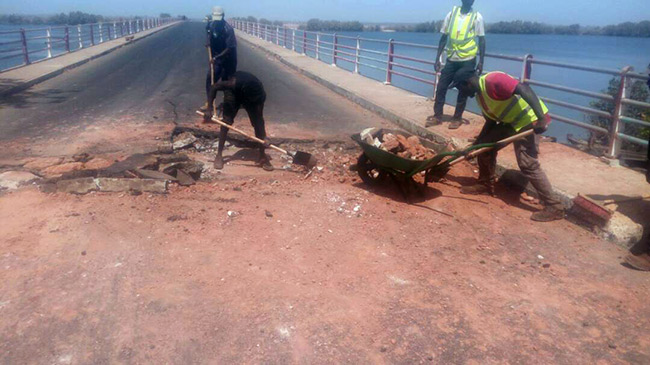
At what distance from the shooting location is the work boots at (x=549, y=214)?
5.14 meters

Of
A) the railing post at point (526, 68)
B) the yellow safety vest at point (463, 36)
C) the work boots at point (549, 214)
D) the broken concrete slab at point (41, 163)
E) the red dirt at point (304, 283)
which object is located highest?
the yellow safety vest at point (463, 36)

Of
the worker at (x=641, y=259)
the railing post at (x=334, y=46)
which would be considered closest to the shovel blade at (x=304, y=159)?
the worker at (x=641, y=259)

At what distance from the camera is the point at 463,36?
8141 millimetres

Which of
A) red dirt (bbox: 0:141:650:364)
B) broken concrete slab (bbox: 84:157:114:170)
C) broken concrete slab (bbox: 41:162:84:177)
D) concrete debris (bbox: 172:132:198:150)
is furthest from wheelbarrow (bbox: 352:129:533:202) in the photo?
broken concrete slab (bbox: 41:162:84:177)

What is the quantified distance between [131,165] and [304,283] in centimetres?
323

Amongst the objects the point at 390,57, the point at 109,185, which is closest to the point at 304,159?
the point at 109,185

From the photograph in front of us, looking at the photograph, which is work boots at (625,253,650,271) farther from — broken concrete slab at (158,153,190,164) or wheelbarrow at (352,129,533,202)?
broken concrete slab at (158,153,190,164)

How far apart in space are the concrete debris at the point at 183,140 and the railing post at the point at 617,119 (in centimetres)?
542

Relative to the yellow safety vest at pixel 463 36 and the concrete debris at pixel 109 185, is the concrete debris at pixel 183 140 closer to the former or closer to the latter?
the concrete debris at pixel 109 185

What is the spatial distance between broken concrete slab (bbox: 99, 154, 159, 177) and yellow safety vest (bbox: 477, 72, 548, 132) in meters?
3.68

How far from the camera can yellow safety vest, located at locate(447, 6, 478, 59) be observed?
26.7ft

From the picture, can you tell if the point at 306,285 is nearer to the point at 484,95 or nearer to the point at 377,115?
the point at 484,95

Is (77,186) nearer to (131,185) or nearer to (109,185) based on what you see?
(109,185)

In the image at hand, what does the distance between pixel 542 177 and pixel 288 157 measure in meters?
3.29
